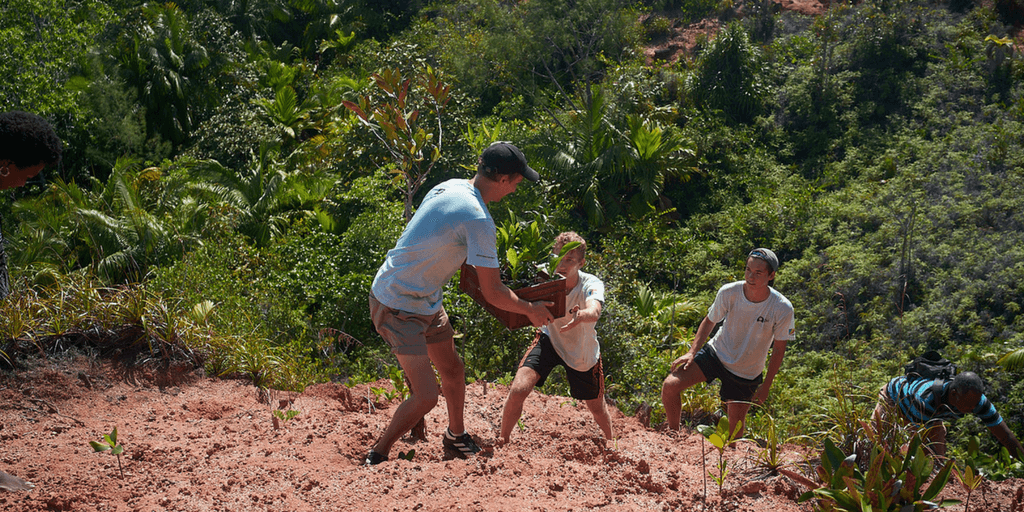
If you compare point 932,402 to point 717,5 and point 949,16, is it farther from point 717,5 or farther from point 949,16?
point 717,5

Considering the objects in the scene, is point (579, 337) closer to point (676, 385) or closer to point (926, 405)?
point (676, 385)

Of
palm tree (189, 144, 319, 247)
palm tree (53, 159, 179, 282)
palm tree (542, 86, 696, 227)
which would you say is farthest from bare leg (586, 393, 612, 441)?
palm tree (189, 144, 319, 247)

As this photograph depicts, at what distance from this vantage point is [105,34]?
17.7m

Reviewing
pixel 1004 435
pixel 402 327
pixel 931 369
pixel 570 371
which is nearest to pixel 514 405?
pixel 570 371

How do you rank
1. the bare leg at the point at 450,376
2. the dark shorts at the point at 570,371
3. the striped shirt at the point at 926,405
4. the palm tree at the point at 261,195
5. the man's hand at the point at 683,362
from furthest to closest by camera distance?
the palm tree at the point at 261,195 < the man's hand at the point at 683,362 < the dark shorts at the point at 570,371 < the striped shirt at the point at 926,405 < the bare leg at the point at 450,376

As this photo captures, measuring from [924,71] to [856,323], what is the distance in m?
7.43

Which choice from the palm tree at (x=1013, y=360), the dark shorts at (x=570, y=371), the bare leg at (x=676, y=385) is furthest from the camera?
the palm tree at (x=1013, y=360)

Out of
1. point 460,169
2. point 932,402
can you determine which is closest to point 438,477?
point 932,402

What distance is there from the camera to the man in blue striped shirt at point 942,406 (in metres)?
4.00

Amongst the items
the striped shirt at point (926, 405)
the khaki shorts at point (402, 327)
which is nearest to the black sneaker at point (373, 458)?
the khaki shorts at point (402, 327)

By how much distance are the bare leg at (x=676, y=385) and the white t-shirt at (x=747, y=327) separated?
21 centimetres

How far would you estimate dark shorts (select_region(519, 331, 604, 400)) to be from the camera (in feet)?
15.0

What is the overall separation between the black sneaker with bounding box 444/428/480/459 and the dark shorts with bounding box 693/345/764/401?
1951 mm

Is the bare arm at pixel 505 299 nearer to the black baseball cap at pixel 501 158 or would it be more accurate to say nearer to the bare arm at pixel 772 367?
the black baseball cap at pixel 501 158
